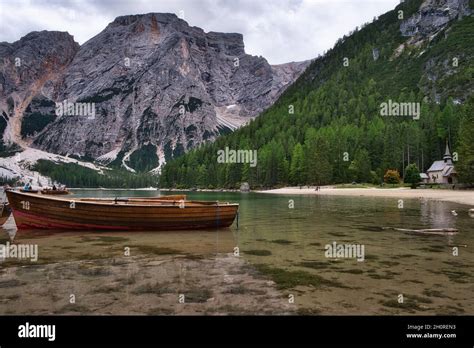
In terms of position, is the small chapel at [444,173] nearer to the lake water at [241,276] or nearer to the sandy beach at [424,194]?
the sandy beach at [424,194]

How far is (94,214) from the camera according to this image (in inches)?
1006

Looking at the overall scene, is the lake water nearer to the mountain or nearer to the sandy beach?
the sandy beach

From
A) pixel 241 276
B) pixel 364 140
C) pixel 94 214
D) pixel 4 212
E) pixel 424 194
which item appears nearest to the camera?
pixel 241 276

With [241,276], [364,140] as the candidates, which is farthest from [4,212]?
[364,140]

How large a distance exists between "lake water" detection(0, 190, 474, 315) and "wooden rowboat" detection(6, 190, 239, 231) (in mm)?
3228

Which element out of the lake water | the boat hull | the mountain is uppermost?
the mountain

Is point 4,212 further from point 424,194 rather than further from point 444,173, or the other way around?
point 444,173

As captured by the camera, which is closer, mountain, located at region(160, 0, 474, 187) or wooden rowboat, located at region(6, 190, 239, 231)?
wooden rowboat, located at region(6, 190, 239, 231)

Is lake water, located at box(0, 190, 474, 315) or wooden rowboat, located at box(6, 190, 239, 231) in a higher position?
wooden rowboat, located at box(6, 190, 239, 231)

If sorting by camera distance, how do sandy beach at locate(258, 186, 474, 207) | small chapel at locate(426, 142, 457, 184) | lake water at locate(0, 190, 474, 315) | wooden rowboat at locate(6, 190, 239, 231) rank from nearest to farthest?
lake water at locate(0, 190, 474, 315)
wooden rowboat at locate(6, 190, 239, 231)
sandy beach at locate(258, 186, 474, 207)
small chapel at locate(426, 142, 457, 184)

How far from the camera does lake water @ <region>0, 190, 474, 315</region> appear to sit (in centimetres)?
938

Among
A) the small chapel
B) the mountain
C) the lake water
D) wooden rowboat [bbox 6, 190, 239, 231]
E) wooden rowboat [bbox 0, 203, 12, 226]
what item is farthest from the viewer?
the mountain

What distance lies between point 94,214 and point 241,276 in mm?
16340

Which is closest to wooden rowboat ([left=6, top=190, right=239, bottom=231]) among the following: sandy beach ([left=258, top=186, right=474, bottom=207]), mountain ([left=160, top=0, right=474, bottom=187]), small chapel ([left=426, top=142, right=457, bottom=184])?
sandy beach ([left=258, top=186, right=474, bottom=207])
